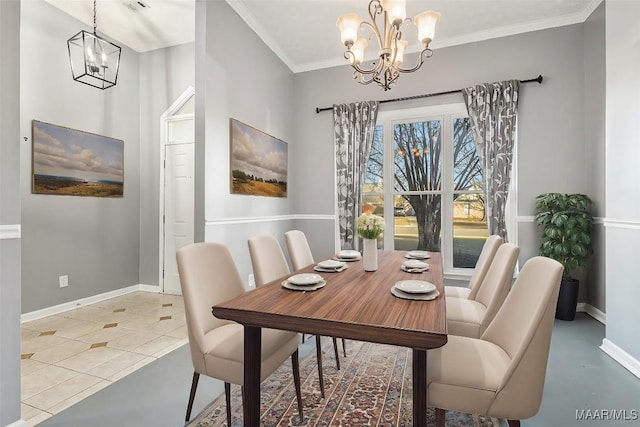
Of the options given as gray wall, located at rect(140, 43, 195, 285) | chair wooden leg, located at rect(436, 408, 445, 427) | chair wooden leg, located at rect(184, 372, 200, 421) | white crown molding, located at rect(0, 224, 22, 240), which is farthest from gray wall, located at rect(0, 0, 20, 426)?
gray wall, located at rect(140, 43, 195, 285)

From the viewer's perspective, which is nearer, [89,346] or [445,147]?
[89,346]

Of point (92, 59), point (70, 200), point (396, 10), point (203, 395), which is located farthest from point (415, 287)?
point (70, 200)

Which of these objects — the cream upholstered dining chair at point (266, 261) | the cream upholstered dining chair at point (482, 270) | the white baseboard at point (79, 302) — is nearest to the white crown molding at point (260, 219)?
the cream upholstered dining chair at point (266, 261)

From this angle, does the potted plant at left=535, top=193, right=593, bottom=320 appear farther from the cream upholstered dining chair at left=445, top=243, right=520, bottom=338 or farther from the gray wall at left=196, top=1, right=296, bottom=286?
the gray wall at left=196, top=1, right=296, bottom=286

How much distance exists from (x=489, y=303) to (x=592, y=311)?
2.52m

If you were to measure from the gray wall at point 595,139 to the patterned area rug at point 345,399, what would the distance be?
97.7 inches

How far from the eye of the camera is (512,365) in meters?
1.17

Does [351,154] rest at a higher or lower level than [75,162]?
higher

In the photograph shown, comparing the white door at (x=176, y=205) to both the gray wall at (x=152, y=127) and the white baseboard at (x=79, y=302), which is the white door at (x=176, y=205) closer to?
the gray wall at (x=152, y=127)

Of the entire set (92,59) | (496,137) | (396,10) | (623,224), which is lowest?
(623,224)

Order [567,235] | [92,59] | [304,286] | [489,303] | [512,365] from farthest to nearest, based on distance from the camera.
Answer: [567,235] < [92,59] < [489,303] < [304,286] < [512,365]

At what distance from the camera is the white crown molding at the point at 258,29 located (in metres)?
3.34

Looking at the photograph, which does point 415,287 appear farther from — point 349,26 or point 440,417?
point 349,26

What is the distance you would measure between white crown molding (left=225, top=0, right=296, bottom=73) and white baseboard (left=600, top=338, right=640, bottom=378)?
4622 mm
